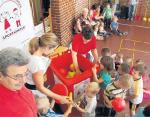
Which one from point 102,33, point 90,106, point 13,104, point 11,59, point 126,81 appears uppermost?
point 11,59

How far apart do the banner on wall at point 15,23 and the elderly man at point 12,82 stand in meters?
2.32

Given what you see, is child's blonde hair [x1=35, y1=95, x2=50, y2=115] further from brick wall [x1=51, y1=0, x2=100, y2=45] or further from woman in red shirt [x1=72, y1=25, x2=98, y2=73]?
brick wall [x1=51, y1=0, x2=100, y2=45]

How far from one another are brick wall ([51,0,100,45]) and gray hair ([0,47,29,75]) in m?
3.45

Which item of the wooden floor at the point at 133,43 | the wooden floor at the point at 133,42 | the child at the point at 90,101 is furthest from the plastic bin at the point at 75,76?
the wooden floor at the point at 133,43

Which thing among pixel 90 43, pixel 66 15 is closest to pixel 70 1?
pixel 66 15

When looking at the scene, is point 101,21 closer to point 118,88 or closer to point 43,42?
point 118,88

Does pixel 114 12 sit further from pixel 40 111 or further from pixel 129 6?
pixel 40 111

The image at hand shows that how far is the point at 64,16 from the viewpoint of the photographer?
211 inches

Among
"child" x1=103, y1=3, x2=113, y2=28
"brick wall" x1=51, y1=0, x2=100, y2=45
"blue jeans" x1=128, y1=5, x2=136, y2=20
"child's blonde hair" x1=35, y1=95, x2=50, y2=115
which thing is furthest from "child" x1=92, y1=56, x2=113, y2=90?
"blue jeans" x1=128, y1=5, x2=136, y2=20

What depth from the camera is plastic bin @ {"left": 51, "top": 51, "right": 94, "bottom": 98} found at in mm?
3600

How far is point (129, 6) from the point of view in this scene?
7.43 m

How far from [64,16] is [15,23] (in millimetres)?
1422

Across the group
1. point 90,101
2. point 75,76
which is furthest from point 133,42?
point 90,101

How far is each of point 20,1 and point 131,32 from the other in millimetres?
3527
